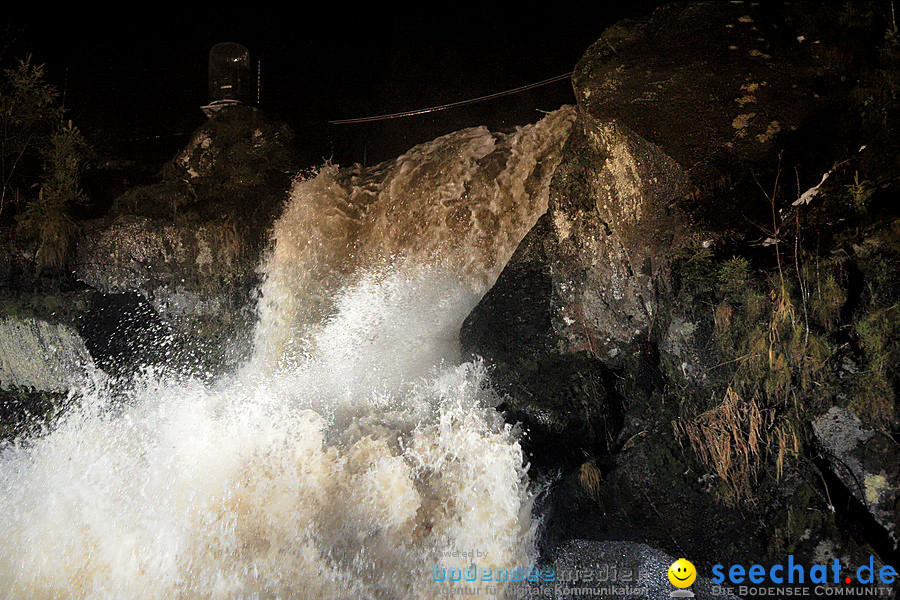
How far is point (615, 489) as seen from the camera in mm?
4309

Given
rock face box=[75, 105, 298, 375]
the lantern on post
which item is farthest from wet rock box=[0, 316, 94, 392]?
the lantern on post

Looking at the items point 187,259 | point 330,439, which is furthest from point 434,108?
point 330,439

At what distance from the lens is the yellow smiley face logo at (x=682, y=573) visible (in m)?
3.93

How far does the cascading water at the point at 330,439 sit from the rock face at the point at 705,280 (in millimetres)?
705

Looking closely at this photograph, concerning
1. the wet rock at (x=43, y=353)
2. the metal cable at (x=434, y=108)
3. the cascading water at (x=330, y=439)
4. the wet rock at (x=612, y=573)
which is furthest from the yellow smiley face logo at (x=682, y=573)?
the wet rock at (x=43, y=353)

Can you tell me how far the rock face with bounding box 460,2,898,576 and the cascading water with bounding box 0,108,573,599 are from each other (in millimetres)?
705

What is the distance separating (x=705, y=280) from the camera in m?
4.10

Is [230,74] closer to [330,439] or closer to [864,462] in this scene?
[330,439]

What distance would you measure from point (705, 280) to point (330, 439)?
3.15 m

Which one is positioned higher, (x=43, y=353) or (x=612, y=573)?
(x=612, y=573)

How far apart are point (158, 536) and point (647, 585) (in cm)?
354

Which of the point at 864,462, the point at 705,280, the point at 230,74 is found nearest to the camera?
the point at 864,462

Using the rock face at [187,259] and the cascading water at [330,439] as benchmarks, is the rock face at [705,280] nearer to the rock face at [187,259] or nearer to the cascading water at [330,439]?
the cascading water at [330,439]

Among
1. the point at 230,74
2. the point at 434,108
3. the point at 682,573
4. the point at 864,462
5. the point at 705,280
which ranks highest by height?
the point at 230,74
